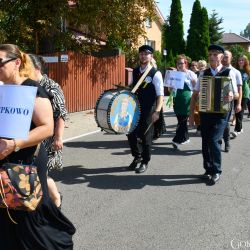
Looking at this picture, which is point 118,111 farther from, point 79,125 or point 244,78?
point 79,125

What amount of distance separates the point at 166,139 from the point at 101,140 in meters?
1.44

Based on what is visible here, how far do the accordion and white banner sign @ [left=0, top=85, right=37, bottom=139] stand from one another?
4.00 m

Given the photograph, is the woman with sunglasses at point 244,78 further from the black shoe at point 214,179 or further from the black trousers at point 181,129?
the black shoe at point 214,179

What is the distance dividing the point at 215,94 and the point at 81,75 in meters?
10.2

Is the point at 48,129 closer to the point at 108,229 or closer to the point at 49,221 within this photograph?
the point at 49,221

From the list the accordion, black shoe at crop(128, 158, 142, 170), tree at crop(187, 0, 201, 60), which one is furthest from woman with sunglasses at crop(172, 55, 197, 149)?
tree at crop(187, 0, 201, 60)

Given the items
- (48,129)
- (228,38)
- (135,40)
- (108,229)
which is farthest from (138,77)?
(228,38)

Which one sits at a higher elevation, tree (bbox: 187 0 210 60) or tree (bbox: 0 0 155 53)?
tree (bbox: 187 0 210 60)

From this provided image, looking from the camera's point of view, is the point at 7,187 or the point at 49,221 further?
the point at 49,221

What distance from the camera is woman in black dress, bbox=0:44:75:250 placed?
2.83 meters

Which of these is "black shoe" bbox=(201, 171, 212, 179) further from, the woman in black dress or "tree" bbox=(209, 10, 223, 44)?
"tree" bbox=(209, 10, 223, 44)

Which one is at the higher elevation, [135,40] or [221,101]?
[135,40]

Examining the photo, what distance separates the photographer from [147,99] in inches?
271

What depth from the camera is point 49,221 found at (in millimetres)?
3047
